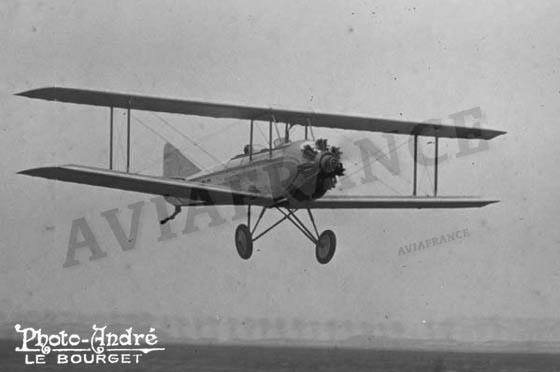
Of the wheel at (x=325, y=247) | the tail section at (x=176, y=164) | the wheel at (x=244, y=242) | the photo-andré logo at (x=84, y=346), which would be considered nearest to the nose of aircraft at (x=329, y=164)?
the wheel at (x=325, y=247)

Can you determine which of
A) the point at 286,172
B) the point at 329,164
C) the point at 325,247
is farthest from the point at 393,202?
the point at 286,172

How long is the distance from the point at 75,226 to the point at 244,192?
2477 millimetres

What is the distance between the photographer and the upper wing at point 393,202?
13.2m

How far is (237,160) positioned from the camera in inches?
534

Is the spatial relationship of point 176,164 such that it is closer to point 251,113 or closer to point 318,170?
point 251,113

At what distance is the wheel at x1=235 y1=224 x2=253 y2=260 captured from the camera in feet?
41.7

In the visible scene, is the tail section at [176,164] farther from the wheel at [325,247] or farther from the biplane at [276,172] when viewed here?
the wheel at [325,247]

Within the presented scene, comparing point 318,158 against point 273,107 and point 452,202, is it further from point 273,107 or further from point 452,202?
point 452,202

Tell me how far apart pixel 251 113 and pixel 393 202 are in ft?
8.88

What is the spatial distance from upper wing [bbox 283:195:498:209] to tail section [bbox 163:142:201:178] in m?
3.40

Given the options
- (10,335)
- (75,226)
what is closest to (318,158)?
(75,226)

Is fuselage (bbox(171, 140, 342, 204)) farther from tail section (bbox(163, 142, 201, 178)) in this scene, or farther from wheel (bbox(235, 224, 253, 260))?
tail section (bbox(163, 142, 201, 178))

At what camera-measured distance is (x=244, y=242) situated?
41.9ft

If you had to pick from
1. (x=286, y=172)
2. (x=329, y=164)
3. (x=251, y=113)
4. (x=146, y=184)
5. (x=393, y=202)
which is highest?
(x=251, y=113)
